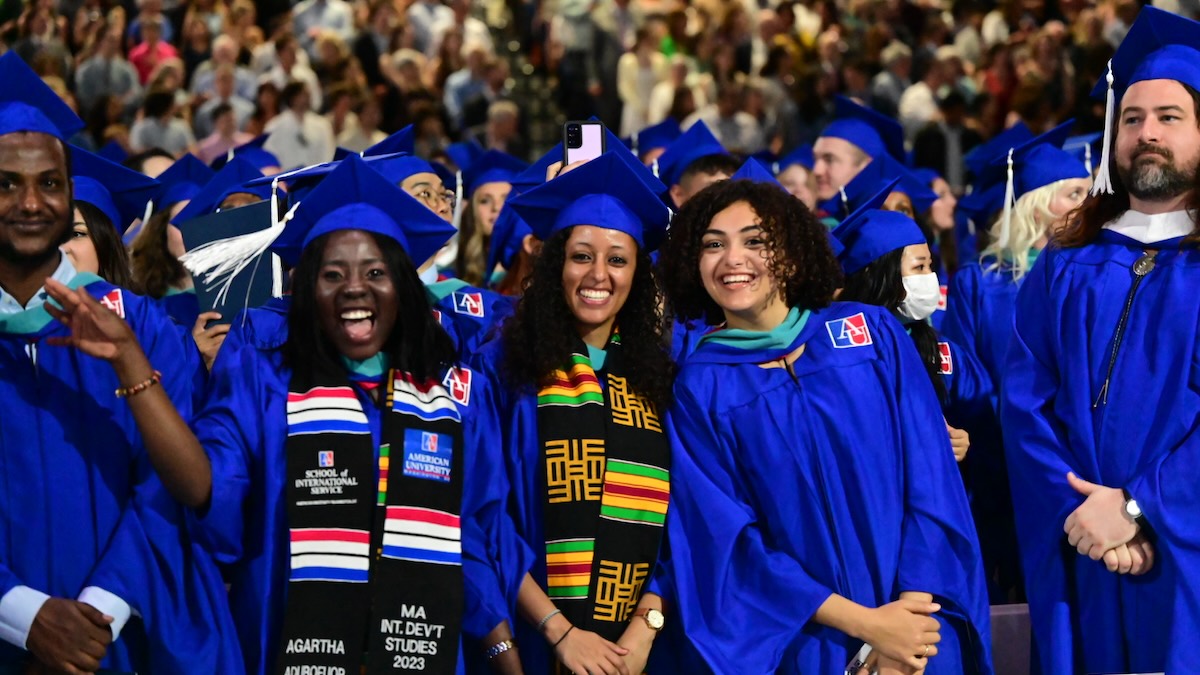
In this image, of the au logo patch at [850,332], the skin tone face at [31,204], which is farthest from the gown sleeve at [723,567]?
the skin tone face at [31,204]

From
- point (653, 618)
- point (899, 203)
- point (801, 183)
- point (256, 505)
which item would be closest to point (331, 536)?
point (256, 505)

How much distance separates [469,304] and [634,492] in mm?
1485

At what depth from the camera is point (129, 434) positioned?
373cm

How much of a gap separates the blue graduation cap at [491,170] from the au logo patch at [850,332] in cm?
384

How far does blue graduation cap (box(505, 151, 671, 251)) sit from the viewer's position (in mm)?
4289

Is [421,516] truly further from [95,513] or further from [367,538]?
[95,513]

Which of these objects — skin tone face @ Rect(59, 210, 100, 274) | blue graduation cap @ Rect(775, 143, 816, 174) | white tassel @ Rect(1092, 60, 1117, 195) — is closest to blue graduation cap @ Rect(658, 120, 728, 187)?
blue graduation cap @ Rect(775, 143, 816, 174)

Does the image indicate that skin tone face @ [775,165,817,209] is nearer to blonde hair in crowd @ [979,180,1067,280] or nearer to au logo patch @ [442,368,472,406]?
blonde hair in crowd @ [979,180,1067,280]

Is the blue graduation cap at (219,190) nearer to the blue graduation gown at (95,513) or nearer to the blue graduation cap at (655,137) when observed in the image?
the blue graduation gown at (95,513)

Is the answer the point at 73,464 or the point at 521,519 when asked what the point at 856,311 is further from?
the point at 73,464

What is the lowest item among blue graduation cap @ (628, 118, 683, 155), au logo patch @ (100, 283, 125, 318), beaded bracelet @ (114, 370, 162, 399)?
beaded bracelet @ (114, 370, 162, 399)

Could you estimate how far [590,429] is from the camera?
13.4 feet

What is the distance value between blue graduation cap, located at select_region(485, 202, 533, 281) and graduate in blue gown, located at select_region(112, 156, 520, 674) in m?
2.44

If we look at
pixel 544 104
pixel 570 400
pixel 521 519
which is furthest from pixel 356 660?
pixel 544 104
